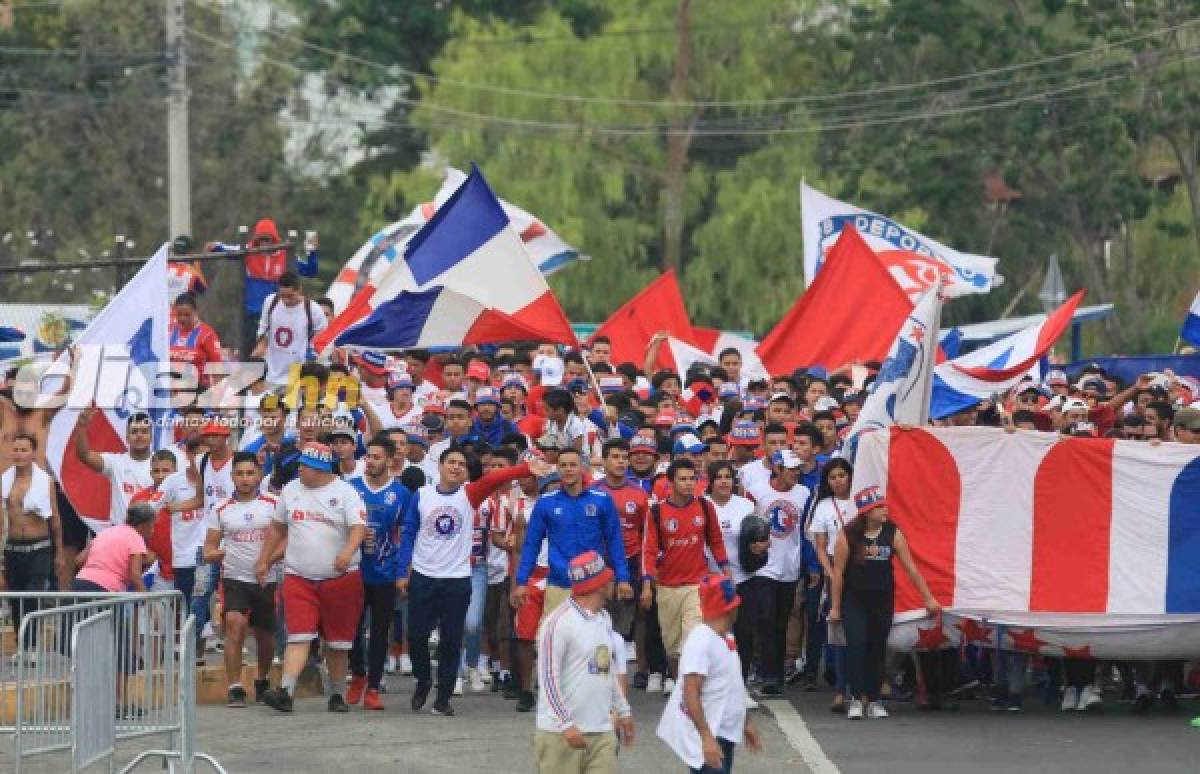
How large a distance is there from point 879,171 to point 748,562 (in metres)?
33.8

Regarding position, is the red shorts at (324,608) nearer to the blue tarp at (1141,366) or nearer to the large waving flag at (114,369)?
the large waving flag at (114,369)

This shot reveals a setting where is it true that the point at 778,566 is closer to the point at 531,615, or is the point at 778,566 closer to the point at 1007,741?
the point at 531,615

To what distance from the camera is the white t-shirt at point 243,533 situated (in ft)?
57.2

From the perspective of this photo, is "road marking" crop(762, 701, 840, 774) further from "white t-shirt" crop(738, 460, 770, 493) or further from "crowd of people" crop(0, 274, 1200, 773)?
"white t-shirt" crop(738, 460, 770, 493)

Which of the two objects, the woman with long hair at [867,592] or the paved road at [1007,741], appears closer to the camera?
the paved road at [1007,741]

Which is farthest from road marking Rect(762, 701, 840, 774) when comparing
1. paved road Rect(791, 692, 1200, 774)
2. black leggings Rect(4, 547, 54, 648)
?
black leggings Rect(4, 547, 54, 648)

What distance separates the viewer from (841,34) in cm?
5294

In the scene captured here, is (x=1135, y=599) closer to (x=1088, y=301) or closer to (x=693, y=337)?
(x=693, y=337)

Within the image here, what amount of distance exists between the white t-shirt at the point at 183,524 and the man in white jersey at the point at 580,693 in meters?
7.05

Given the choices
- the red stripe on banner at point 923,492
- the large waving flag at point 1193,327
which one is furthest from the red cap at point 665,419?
the large waving flag at point 1193,327

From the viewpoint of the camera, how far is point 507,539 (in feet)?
59.4

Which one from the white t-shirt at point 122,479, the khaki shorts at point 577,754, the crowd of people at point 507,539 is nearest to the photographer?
the khaki shorts at point 577,754

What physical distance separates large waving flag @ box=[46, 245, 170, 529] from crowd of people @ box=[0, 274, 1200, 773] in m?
0.25

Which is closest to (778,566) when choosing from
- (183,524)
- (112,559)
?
(183,524)
